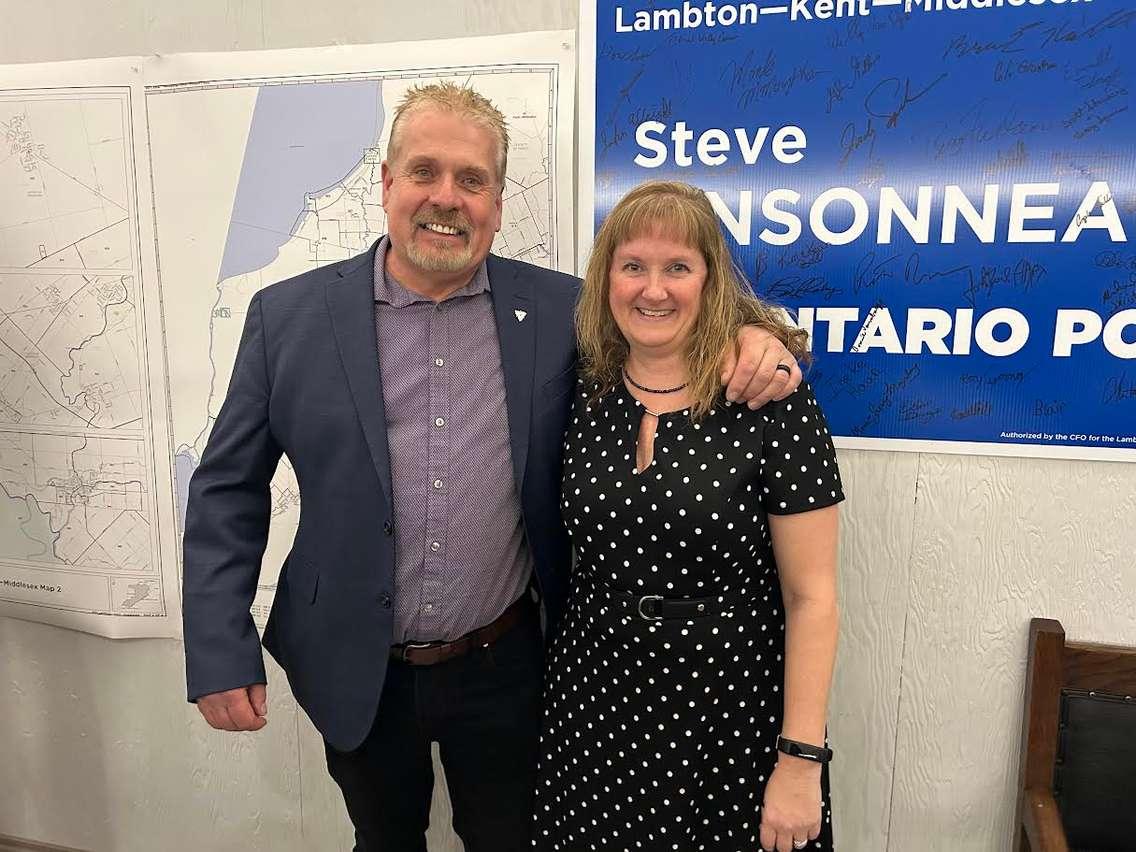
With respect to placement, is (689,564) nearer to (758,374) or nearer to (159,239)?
(758,374)

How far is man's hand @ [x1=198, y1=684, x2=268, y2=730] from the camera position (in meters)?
1.24

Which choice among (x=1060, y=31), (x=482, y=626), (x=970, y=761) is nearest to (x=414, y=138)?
(x=482, y=626)

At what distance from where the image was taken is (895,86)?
4.24ft

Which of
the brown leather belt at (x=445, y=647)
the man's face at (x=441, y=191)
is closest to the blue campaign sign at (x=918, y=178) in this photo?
the man's face at (x=441, y=191)

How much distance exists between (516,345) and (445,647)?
0.49 metres

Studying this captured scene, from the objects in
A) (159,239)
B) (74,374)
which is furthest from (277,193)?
(74,374)

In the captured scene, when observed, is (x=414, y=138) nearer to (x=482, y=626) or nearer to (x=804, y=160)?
(x=804, y=160)

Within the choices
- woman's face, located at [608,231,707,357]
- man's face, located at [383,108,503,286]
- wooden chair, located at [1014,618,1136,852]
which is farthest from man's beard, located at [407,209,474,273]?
wooden chair, located at [1014,618,1136,852]

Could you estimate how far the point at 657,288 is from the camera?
1075 millimetres

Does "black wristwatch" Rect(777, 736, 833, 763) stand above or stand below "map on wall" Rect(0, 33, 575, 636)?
below

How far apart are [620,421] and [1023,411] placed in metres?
0.72

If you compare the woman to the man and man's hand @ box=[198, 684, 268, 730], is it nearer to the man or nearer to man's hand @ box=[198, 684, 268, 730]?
the man

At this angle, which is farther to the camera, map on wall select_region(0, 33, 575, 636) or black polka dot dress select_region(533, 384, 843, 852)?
map on wall select_region(0, 33, 575, 636)

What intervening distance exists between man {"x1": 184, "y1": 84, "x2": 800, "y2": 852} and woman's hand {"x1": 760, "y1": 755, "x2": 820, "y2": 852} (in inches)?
16.2
